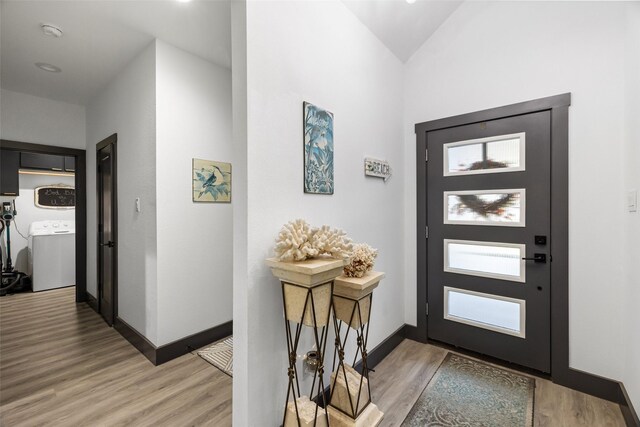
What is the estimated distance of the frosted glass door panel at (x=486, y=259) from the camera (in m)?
2.26

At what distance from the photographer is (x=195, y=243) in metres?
2.69

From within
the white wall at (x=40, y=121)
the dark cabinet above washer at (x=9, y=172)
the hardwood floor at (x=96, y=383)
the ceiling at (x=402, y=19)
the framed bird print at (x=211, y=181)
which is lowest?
the hardwood floor at (x=96, y=383)

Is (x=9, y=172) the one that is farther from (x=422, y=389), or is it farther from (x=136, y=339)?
(x=422, y=389)

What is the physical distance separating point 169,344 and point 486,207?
2963 millimetres

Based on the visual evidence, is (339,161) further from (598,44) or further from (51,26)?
(51,26)

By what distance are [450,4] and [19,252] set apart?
24.7ft

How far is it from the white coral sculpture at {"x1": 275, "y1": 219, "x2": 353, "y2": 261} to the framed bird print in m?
1.54

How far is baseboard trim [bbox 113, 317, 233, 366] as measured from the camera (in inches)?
95.2

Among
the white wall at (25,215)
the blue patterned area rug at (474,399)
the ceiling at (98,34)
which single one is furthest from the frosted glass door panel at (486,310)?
the white wall at (25,215)

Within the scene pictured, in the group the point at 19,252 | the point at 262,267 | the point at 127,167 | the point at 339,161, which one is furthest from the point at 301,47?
the point at 19,252

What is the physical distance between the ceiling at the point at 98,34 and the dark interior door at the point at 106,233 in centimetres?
85

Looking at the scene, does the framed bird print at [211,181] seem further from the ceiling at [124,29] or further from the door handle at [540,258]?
the door handle at [540,258]

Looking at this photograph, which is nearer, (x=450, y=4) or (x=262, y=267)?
(x=262, y=267)

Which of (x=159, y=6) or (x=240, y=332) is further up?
(x=159, y=6)
